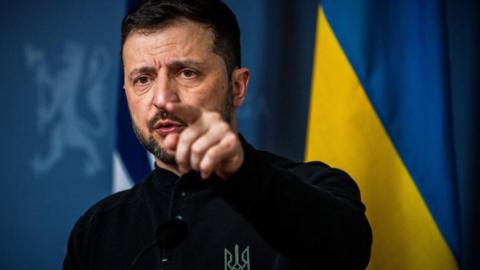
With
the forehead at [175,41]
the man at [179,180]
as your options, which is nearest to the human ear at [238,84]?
the man at [179,180]

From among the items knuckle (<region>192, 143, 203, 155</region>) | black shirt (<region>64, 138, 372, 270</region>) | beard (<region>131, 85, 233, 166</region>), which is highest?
knuckle (<region>192, 143, 203, 155</region>)

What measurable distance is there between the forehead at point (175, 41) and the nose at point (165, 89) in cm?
5

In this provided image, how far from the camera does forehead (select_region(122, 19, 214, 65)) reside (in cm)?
133

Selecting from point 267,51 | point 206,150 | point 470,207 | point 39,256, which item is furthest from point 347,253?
point 39,256

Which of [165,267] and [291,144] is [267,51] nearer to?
[291,144]

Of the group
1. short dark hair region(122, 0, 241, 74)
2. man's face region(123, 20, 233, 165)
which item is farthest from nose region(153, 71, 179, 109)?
short dark hair region(122, 0, 241, 74)

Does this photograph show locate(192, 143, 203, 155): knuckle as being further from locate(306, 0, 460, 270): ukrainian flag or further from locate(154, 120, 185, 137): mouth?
locate(306, 0, 460, 270): ukrainian flag

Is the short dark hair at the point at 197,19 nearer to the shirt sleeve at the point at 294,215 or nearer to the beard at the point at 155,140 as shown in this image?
the beard at the point at 155,140

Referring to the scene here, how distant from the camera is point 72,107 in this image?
2.16 m

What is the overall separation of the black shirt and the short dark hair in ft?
0.85

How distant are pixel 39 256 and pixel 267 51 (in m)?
1.04

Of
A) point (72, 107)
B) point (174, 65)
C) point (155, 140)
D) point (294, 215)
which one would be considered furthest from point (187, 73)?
point (72, 107)

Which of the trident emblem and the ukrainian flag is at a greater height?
the ukrainian flag

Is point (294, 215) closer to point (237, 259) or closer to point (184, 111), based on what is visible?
point (184, 111)
